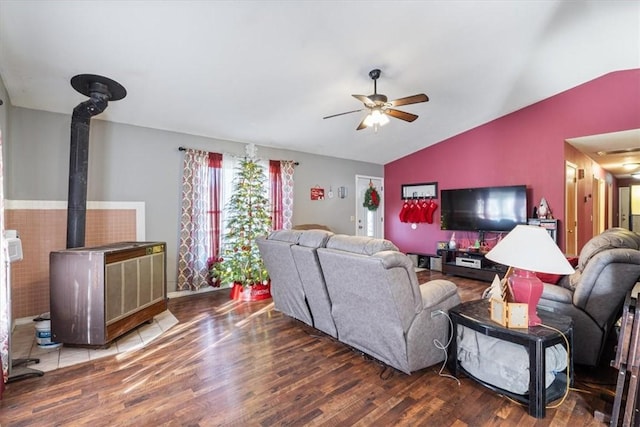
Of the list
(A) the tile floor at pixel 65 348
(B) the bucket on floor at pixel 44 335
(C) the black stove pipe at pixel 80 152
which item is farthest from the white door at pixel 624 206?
(B) the bucket on floor at pixel 44 335

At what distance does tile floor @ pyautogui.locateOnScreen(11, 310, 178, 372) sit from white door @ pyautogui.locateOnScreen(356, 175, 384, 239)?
15.2ft

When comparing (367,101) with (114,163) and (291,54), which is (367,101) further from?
(114,163)

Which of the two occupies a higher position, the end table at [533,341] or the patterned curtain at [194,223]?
the patterned curtain at [194,223]

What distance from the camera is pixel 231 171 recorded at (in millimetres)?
4938

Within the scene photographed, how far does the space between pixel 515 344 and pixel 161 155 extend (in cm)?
449

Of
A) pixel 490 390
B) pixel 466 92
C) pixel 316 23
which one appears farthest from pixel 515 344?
pixel 466 92

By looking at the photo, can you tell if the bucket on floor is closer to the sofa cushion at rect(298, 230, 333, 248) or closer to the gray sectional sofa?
the gray sectional sofa

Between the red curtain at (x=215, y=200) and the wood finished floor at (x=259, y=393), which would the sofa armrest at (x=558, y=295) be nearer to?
→ the wood finished floor at (x=259, y=393)

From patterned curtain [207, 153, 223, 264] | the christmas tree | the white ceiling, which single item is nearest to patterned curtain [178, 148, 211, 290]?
patterned curtain [207, 153, 223, 264]

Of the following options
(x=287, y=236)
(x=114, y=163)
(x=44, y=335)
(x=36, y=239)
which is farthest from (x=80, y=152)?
(x=287, y=236)

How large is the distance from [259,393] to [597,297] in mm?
2497

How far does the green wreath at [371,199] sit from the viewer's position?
23.1 feet

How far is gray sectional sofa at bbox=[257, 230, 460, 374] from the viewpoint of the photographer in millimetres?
2092

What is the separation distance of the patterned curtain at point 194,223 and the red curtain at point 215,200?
0.15 feet
